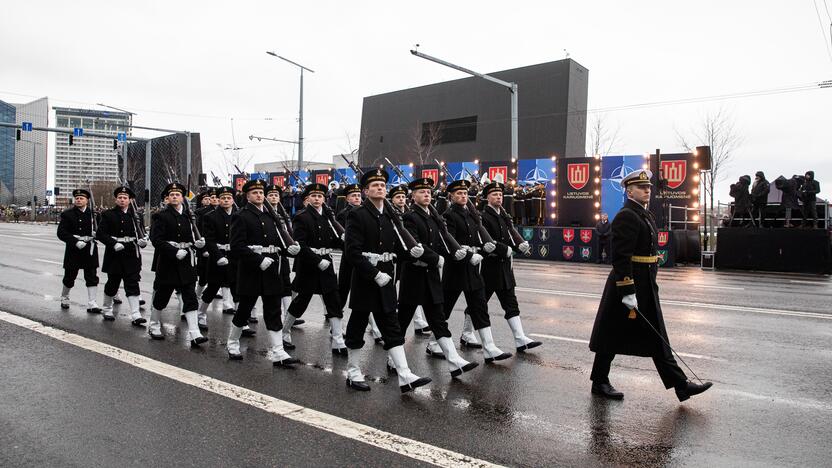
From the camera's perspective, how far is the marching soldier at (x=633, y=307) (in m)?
5.11

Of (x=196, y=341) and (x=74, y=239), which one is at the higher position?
(x=74, y=239)

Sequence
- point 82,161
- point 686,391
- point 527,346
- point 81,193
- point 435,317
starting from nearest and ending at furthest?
point 686,391
point 435,317
point 527,346
point 81,193
point 82,161

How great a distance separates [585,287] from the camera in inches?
517

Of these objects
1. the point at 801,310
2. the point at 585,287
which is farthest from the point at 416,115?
the point at 801,310

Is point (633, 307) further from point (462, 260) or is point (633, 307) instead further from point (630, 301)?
point (462, 260)

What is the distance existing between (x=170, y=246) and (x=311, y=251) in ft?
6.57

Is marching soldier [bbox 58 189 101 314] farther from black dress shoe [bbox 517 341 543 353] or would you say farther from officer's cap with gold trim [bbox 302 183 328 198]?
black dress shoe [bbox 517 341 543 353]

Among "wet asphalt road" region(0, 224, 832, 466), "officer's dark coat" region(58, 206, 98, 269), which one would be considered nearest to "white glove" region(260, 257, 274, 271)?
"wet asphalt road" region(0, 224, 832, 466)

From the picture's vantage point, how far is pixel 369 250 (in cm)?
565

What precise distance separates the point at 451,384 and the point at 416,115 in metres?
40.7

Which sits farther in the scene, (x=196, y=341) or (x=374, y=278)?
(x=196, y=341)

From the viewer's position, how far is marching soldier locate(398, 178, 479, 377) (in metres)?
5.78

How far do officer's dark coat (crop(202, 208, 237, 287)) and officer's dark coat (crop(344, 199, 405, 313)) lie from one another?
3595 mm

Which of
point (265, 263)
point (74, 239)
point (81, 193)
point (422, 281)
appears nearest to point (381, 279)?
point (422, 281)
